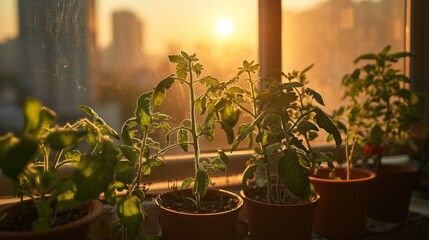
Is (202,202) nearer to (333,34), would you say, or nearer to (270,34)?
(270,34)

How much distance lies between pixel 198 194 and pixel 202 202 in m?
0.09

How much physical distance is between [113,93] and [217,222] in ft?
1.88

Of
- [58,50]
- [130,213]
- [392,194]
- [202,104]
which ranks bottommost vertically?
[392,194]

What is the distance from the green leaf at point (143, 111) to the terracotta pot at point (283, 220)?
0.35m

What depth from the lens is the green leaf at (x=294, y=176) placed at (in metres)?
0.85

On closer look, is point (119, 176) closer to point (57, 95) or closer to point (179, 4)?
point (57, 95)

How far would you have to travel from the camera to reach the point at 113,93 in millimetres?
1248

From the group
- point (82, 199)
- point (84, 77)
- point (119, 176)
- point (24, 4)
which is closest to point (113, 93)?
point (84, 77)

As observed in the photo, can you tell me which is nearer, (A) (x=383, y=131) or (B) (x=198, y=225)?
(B) (x=198, y=225)

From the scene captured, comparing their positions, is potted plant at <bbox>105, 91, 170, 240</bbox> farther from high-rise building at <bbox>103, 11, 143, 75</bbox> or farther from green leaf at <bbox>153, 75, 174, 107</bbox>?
high-rise building at <bbox>103, 11, 143, 75</bbox>

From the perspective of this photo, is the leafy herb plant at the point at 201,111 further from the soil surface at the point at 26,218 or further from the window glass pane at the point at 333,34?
the window glass pane at the point at 333,34

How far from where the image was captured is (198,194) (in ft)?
3.17

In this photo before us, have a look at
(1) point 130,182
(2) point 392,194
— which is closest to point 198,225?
(1) point 130,182

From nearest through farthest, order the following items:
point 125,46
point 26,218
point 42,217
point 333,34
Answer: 1. point 42,217
2. point 26,218
3. point 125,46
4. point 333,34
